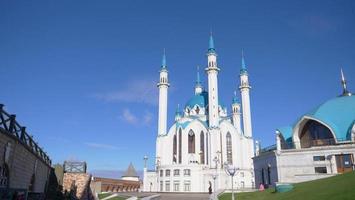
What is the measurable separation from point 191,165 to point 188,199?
31.6m

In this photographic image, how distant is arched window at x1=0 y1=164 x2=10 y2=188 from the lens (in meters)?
11.9

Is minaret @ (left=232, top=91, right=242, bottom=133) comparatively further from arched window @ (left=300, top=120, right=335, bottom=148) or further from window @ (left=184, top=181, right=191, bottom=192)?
arched window @ (left=300, top=120, right=335, bottom=148)

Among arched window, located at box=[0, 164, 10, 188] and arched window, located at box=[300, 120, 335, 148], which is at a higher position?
arched window, located at box=[300, 120, 335, 148]

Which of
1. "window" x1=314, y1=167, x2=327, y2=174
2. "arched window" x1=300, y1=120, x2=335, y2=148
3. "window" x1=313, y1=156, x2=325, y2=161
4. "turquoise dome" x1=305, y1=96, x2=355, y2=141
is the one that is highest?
"turquoise dome" x1=305, y1=96, x2=355, y2=141

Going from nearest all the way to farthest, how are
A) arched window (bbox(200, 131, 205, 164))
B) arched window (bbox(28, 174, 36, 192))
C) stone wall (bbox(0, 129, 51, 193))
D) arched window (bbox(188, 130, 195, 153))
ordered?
1. stone wall (bbox(0, 129, 51, 193))
2. arched window (bbox(28, 174, 36, 192))
3. arched window (bbox(200, 131, 205, 164))
4. arched window (bbox(188, 130, 195, 153))

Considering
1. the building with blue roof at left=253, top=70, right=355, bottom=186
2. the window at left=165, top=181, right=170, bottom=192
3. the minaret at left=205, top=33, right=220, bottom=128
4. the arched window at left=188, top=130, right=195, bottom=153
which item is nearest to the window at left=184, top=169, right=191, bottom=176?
the window at left=165, top=181, right=170, bottom=192

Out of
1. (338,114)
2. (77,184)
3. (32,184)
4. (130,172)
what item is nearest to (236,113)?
(130,172)

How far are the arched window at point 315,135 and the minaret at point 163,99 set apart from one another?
39.5 meters

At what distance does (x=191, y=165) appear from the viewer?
209ft

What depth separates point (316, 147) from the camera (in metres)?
35.9

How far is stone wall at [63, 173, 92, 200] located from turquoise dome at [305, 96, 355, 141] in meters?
28.1

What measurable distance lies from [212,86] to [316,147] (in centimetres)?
3559

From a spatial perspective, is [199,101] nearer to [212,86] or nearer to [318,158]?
[212,86]

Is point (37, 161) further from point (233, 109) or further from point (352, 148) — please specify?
point (233, 109)
